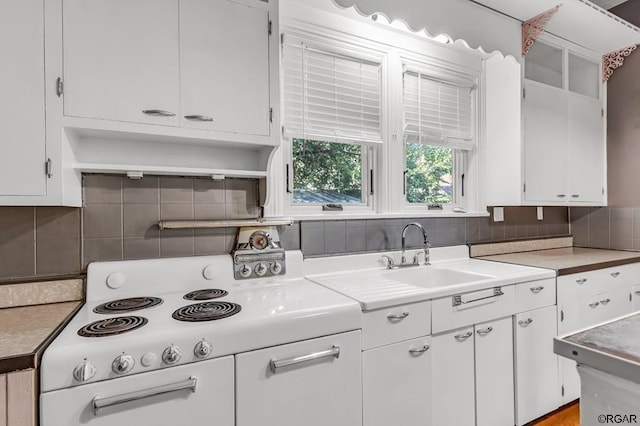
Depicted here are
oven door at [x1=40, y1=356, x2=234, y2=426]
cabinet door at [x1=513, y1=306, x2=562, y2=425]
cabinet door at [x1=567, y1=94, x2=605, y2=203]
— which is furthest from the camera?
cabinet door at [x1=567, y1=94, x2=605, y2=203]

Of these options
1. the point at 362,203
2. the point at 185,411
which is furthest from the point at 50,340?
the point at 362,203

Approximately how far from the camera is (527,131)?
8.56 ft

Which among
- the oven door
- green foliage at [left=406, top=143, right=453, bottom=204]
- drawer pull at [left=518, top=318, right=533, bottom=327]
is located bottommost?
drawer pull at [left=518, top=318, right=533, bottom=327]

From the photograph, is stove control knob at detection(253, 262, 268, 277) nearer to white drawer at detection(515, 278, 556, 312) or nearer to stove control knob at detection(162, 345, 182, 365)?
stove control knob at detection(162, 345, 182, 365)

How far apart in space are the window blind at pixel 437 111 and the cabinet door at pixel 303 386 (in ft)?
5.15

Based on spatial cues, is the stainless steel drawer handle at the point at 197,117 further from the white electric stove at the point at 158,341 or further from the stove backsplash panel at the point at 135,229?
the white electric stove at the point at 158,341

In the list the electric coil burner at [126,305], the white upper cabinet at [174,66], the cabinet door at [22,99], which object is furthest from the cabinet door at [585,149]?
the cabinet door at [22,99]

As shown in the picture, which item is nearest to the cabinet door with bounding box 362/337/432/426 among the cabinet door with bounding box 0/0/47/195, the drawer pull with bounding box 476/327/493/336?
the drawer pull with bounding box 476/327/493/336

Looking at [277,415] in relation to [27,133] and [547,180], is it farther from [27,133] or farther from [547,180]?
[547,180]

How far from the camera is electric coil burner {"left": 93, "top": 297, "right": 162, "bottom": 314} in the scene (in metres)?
1.33

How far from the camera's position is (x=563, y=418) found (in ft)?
6.93

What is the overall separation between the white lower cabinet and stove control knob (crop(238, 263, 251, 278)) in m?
0.96

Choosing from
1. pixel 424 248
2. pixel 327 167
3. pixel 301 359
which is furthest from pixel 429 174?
pixel 301 359

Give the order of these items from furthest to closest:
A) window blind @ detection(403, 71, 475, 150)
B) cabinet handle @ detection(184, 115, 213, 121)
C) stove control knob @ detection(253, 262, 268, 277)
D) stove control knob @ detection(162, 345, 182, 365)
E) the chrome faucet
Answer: window blind @ detection(403, 71, 475, 150)
the chrome faucet
stove control knob @ detection(253, 262, 268, 277)
cabinet handle @ detection(184, 115, 213, 121)
stove control knob @ detection(162, 345, 182, 365)
